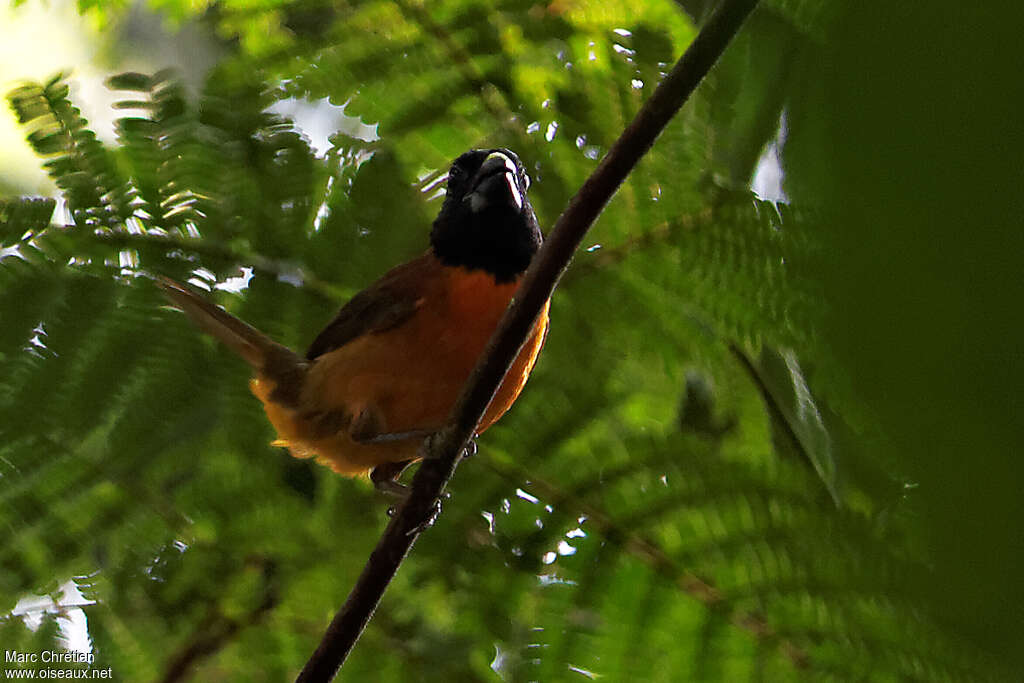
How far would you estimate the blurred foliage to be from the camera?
2.56 metres

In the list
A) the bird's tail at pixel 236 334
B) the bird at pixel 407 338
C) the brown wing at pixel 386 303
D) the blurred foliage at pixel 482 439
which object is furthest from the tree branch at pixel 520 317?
the bird's tail at pixel 236 334

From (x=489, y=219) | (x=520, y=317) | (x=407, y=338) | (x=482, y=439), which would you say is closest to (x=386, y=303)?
(x=407, y=338)

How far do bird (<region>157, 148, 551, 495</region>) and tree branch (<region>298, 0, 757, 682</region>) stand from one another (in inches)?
27.5

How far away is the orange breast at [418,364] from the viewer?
245 centimetres

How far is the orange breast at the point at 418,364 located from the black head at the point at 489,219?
62 mm

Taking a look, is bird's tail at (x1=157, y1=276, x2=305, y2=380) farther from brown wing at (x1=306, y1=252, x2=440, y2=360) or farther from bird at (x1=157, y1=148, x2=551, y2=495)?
brown wing at (x1=306, y1=252, x2=440, y2=360)

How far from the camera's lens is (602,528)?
282cm

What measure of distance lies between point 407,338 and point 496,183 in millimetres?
446

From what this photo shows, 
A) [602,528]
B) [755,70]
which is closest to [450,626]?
[602,528]

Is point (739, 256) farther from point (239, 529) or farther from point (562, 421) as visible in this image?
point (239, 529)

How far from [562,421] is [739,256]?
71 centimetres

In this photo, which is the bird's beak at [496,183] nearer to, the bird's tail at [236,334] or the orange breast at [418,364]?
the orange breast at [418,364]

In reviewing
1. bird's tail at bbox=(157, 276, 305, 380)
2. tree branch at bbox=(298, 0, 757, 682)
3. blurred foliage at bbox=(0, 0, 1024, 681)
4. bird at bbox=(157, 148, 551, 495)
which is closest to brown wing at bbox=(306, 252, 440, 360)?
bird at bbox=(157, 148, 551, 495)

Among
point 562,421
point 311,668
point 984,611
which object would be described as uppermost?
point 984,611
